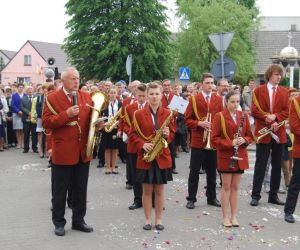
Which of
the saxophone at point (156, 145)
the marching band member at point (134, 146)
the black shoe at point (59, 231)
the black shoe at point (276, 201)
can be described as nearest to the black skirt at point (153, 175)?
the saxophone at point (156, 145)

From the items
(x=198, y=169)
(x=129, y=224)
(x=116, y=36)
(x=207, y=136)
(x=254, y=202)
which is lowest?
(x=129, y=224)

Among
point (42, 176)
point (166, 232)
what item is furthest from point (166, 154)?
point (42, 176)

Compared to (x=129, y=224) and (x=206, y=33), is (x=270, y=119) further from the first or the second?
(x=206, y=33)

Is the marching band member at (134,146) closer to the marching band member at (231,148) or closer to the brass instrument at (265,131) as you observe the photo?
the marching band member at (231,148)

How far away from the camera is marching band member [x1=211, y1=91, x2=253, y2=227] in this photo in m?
6.89

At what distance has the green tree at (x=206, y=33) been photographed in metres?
35.7

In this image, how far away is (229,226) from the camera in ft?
22.7

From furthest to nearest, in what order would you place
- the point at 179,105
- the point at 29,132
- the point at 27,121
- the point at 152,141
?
the point at 29,132 < the point at 27,121 < the point at 179,105 < the point at 152,141

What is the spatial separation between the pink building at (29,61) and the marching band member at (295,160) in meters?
58.7

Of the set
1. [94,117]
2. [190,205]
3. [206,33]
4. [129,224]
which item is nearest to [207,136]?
[190,205]

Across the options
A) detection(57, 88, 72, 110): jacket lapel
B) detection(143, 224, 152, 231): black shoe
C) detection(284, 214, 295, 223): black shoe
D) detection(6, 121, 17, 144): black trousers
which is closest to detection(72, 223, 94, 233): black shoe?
detection(143, 224, 152, 231): black shoe

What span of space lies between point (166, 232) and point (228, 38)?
333 inches

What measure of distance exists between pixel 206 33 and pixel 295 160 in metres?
29.6

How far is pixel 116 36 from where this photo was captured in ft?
99.5
